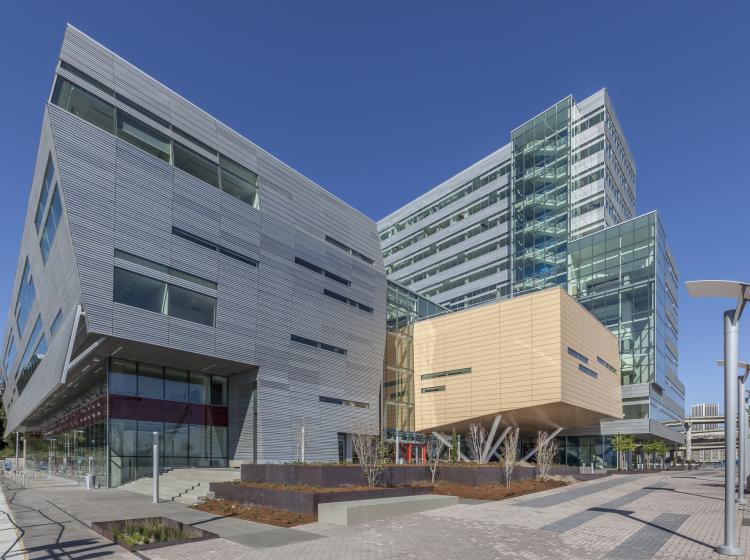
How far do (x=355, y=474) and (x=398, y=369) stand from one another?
84.4 ft

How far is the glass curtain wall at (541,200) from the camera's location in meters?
74.1

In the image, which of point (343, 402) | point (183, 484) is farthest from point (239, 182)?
point (183, 484)

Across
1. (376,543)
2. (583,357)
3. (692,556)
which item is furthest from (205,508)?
(583,357)

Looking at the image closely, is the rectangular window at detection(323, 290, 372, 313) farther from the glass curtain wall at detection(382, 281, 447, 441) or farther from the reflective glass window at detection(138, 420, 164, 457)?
the reflective glass window at detection(138, 420, 164, 457)

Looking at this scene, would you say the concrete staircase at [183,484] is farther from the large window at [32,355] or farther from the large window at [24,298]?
the large window at [24,298]

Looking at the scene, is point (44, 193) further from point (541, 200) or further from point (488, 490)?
point (541, 200)

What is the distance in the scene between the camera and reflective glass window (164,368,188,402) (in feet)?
110

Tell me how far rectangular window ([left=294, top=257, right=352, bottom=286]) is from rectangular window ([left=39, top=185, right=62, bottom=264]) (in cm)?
1478

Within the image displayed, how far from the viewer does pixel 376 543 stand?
13.6 metres

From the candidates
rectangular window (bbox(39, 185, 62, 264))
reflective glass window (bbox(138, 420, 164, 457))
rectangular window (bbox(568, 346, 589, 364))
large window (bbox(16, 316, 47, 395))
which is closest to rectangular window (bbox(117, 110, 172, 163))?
rectangular window (bbox(39, 185, 62, 264))

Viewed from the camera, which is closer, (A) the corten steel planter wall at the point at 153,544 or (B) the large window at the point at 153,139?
(A) the corten steel planter wall at the point at 153,544

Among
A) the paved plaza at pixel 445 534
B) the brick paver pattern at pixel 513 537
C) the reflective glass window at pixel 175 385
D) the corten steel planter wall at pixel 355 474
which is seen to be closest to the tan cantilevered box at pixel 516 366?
the corten steel planter wall at pixel 355 474

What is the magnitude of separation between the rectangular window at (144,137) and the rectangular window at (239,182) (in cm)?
380

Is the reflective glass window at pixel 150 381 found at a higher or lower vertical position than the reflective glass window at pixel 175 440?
higher
